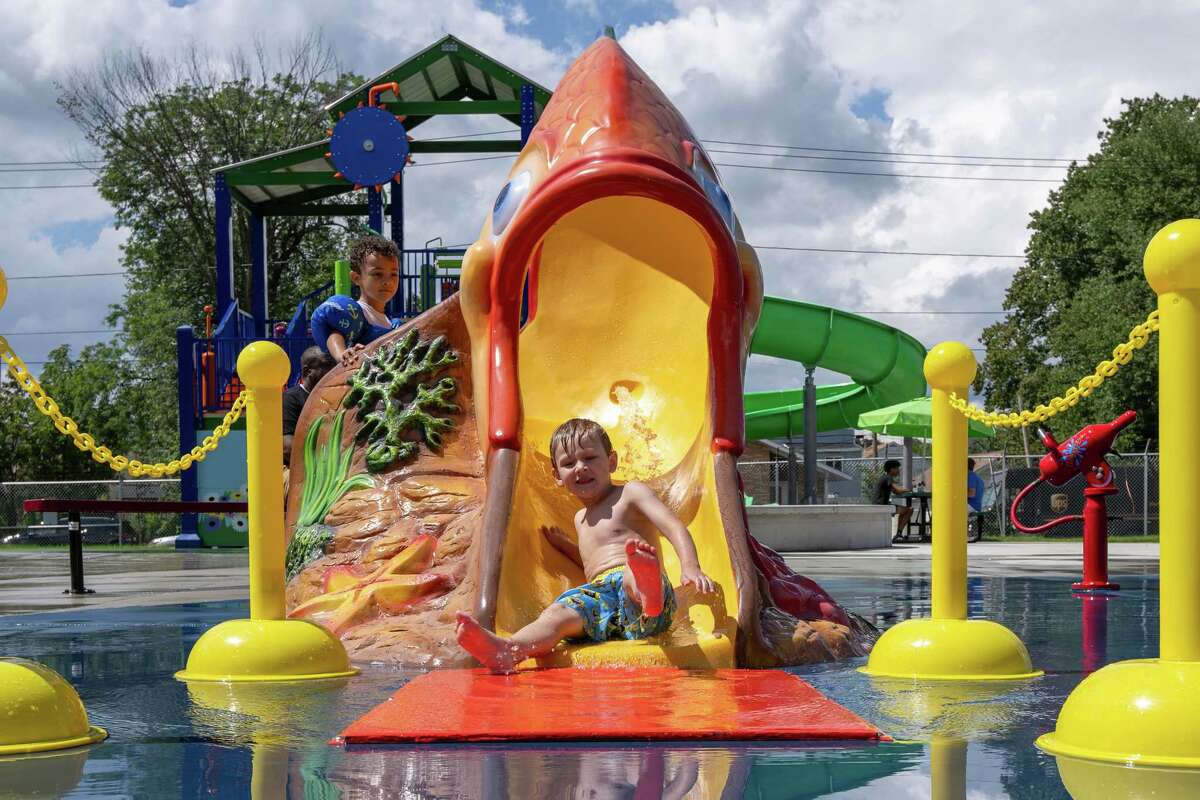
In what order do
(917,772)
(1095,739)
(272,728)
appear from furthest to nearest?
(272,728) < (1095,739) < (917,772)

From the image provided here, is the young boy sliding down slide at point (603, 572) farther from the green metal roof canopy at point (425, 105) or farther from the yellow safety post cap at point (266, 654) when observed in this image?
the green metal roof canopy at point (425, 105)

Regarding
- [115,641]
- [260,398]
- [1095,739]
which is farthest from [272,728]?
[115,641]

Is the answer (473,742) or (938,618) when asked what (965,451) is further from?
(473,742)

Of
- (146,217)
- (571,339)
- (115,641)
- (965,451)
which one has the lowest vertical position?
(115,641)

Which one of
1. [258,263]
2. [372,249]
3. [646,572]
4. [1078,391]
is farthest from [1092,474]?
[258,263]

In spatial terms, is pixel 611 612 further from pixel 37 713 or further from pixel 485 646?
pixel 37 713

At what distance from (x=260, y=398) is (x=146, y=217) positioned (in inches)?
1374

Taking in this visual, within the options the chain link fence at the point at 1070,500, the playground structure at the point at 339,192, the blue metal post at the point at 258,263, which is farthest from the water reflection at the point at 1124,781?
the chain link fence at the point at 1070,500

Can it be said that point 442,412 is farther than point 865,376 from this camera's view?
No

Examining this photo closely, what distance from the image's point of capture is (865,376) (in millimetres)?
24547

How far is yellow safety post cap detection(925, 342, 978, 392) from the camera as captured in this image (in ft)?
15.4

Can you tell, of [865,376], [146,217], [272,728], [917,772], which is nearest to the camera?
[917,772]

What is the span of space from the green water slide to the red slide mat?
17.6m

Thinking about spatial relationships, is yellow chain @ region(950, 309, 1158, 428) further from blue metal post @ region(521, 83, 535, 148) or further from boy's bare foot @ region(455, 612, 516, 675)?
blue metal post @ region(521, 83, 535, 148)
